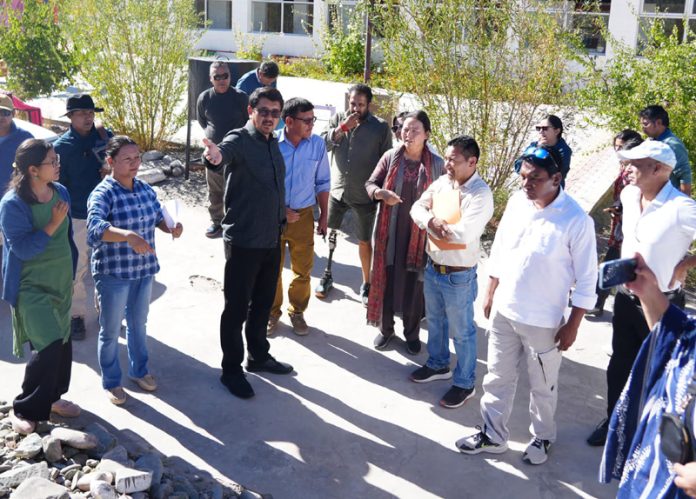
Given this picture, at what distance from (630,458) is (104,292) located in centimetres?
339

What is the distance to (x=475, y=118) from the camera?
8.62 metres

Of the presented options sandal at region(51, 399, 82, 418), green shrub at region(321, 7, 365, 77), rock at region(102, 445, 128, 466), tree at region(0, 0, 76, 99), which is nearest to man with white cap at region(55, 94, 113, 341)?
sandal at region(51, 399, 82, 418)

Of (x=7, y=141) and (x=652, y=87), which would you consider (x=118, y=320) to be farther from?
(x=652, y=87)

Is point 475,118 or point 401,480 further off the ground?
point 475,118

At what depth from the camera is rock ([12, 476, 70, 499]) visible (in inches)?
152

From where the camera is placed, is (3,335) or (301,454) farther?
(3,335)

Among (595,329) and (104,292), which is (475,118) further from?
(104,292)

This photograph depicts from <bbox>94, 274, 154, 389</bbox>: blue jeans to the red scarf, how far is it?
173 centimetres

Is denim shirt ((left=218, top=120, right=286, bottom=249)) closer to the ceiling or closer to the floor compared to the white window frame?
closer to the floor

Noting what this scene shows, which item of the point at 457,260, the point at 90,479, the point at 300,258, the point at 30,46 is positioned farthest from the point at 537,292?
the point at 30,46

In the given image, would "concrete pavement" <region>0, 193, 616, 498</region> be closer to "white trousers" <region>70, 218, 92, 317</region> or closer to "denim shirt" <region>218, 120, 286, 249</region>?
"white trousers" <region>70, 218, 92, 317</region>

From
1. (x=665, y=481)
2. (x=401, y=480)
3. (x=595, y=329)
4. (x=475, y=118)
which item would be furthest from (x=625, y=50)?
(x=665, y=481)

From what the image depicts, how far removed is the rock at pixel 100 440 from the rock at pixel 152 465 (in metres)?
0.26

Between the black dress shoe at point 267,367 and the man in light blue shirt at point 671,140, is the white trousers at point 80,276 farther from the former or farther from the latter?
the man in light blue shirt at point 671,140
